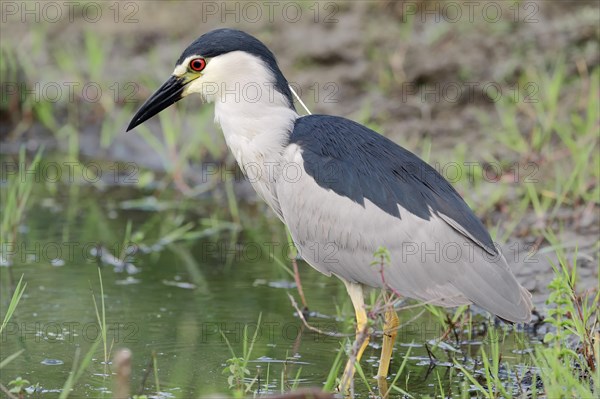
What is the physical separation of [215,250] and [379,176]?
7.03ft

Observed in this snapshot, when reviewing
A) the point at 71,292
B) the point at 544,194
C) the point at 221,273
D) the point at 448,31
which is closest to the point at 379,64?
the point at 448,31

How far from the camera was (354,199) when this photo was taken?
4.98 m

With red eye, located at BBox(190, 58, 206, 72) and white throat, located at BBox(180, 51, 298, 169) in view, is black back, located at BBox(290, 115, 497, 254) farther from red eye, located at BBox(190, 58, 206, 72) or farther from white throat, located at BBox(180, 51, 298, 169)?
red eye, located at BBox(190, 58, 206, 72)

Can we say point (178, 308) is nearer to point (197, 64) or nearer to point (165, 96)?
point (165, 96)

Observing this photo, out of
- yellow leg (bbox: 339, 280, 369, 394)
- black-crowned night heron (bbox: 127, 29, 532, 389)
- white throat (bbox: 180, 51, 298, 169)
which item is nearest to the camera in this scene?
yellow leg (bbox: 339, 280, 369, 394)

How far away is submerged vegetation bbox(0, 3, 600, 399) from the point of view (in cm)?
470

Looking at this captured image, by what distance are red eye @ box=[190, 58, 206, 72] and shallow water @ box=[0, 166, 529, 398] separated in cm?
129

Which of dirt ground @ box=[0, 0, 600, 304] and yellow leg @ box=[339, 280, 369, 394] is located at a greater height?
dirt ground @ box=[0, 0, 600, 304]

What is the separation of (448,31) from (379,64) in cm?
70
